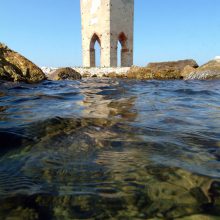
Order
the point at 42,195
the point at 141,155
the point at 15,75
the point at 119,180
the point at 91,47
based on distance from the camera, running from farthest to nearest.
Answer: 1. the point at 91,47
2. the point at 15,75
3. the point at 141,155
4. the point at 119,180
5. the point at 42,195

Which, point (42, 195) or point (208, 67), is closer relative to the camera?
point (42, 195)

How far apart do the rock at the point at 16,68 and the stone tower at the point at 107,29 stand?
12.5 metres

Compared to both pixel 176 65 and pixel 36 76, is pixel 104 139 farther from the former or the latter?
pixel 176 65

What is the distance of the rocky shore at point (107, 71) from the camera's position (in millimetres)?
8281

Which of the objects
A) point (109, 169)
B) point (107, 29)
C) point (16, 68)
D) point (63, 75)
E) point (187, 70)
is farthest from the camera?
point (107, 29)

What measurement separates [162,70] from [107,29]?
912 centimetres

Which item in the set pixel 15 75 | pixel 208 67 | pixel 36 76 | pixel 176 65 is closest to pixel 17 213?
pixel 15 75

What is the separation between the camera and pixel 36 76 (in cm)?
898

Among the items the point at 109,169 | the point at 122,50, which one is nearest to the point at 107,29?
the point at 122,50

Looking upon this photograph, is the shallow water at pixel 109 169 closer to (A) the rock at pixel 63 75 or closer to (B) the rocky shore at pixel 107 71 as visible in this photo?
(B) the rocky shore at pixel 107 71

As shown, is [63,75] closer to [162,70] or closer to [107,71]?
[107,71]

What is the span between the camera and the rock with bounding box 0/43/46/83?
25.8 ft

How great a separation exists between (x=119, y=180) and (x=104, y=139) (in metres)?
0.75

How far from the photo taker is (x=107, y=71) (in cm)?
1516
